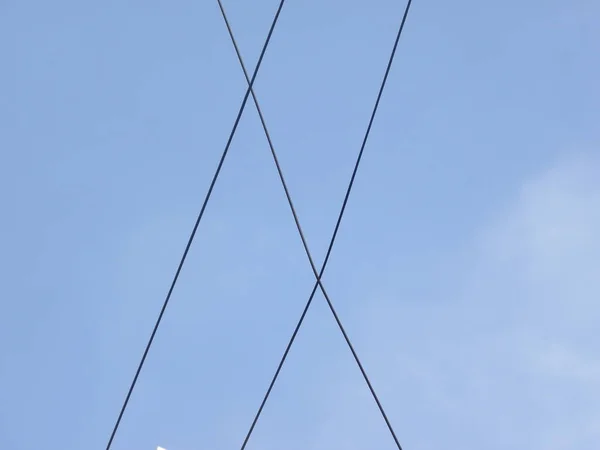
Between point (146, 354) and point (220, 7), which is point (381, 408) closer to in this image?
point (146, 354)

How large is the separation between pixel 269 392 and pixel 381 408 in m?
0.85

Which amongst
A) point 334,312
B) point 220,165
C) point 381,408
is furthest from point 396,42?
point 381,408

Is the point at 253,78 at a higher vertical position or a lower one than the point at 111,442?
higher

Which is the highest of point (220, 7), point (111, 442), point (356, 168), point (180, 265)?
point (220, 7)

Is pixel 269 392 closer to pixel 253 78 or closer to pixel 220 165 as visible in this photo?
pixel 220 165

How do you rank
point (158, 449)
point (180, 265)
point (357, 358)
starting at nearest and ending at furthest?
point (357, 358) < point (180, 265) < point (158, 449)

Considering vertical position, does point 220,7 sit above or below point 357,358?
above

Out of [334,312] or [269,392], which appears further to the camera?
[269,392]

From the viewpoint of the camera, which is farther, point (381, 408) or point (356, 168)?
point (356, 168)

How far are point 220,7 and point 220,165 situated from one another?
102 cm

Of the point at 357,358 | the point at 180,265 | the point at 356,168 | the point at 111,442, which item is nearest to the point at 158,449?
the point at 111,442

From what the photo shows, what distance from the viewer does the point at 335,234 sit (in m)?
6.80

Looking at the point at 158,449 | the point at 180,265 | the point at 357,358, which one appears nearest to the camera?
the point at 357,358

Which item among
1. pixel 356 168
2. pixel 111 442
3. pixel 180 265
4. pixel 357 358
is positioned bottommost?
pixel 111 442
